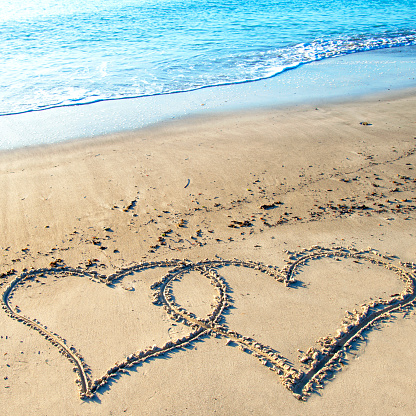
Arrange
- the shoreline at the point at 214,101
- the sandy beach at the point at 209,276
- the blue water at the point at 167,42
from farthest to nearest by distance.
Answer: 1. the blue water at the point at 167,42
2. the shoreline at the point at 214,101
3. the sandy beach at the point at 209,276

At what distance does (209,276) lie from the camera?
381cm

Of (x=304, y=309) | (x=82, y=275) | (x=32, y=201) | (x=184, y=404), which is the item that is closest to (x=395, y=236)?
(x=304, y=309)

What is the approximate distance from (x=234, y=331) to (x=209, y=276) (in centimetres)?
74

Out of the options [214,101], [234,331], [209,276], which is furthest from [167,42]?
[234,331]

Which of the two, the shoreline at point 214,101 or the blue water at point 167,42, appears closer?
the shoreline at point 214,101

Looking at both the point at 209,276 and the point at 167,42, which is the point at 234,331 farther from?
the point at 167,42

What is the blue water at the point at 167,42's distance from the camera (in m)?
9.64

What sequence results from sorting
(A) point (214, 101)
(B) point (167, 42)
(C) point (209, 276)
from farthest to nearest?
(B) point (167, 42), (A) point (214, 101), (C) point (209, 276)

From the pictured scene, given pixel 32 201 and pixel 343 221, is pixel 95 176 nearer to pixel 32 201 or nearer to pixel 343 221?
pixel 32 201

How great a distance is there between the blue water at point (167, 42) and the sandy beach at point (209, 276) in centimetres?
377

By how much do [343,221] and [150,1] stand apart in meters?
24.2

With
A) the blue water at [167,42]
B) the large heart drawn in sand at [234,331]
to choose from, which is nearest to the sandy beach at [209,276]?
the large heart drawn in sand at [234,331]

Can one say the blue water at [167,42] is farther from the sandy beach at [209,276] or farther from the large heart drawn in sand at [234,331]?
the large heart drawn in sand at [234,331]

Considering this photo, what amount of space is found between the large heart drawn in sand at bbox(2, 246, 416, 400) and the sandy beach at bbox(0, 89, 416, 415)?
1 cm
